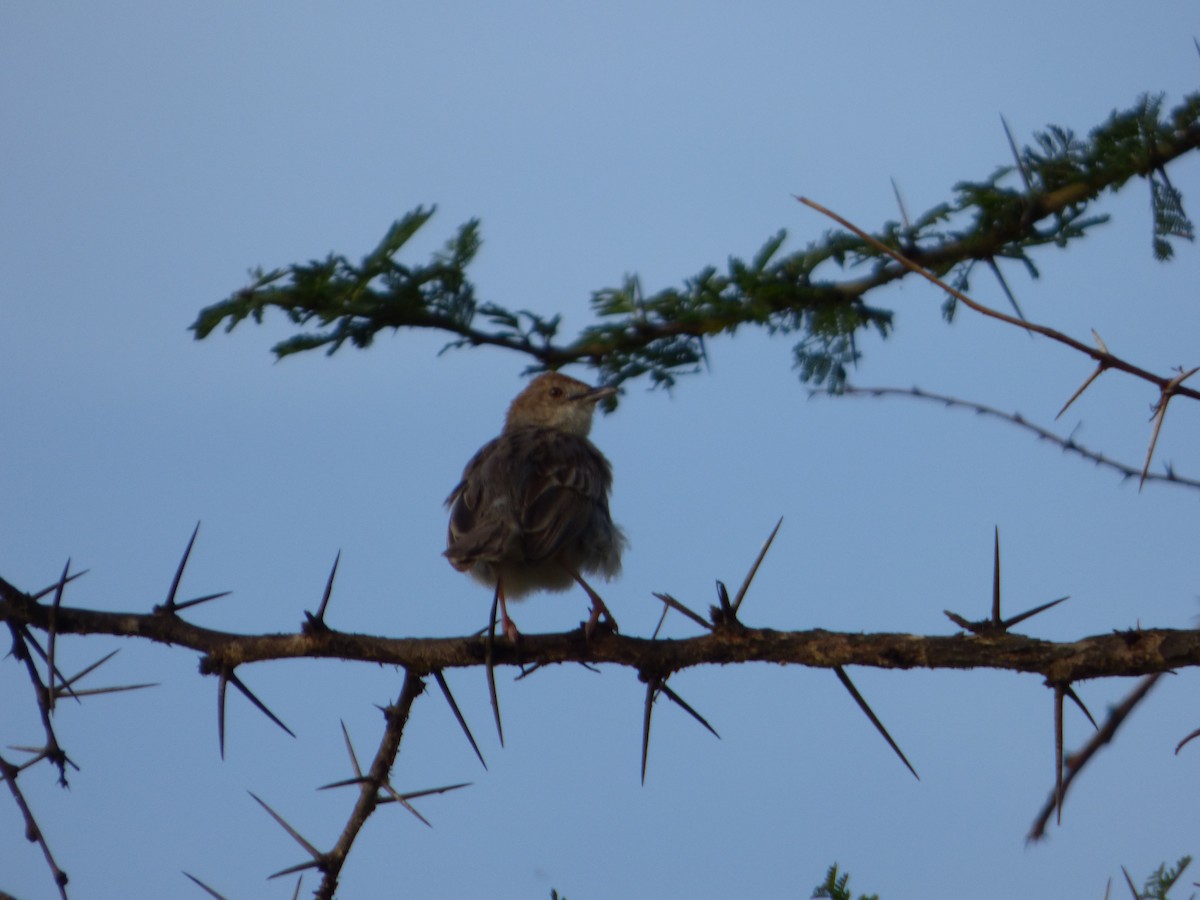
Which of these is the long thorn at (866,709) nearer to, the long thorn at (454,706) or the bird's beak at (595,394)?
the long thorn at (454,706)

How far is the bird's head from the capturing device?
8.75m

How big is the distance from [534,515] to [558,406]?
8.46 feet

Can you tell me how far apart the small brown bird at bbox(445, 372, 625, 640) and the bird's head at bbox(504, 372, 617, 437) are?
800 mm

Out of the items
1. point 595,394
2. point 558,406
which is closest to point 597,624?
point 595,394

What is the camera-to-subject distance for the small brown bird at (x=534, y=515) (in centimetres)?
613

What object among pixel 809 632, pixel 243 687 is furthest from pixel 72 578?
pixel 809 632

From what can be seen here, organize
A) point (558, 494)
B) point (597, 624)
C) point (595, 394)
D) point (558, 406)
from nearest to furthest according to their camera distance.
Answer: point (597, 624), point (558, 494), point (595, 394), point (558, 406)

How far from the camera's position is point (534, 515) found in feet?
20.8

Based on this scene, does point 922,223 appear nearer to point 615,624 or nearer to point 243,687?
point 615,624

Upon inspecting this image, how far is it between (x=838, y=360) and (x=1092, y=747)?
1546 millimetres

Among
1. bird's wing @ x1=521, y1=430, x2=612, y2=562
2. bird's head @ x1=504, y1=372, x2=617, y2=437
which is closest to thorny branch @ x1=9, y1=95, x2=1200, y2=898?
bird's wing @ x1=521, y1=430, x2=612, y2=562

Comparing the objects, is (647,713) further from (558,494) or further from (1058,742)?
(558,494)

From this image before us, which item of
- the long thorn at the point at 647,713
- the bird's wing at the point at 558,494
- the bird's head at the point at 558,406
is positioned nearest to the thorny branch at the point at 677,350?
the long thorn at the point at 647,713

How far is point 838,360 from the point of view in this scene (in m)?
4.68
